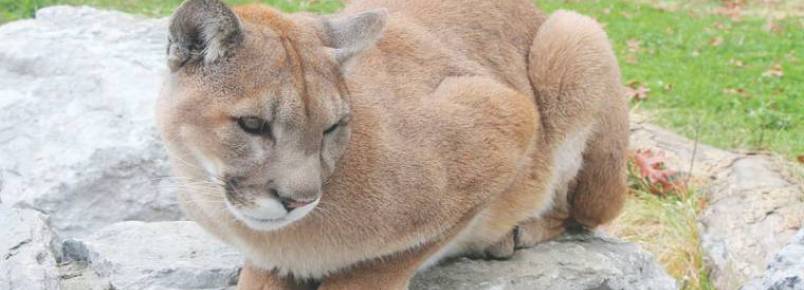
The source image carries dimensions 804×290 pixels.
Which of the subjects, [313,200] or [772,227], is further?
[772,227]

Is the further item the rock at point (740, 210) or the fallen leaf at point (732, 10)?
the fallen leaf at point (732, 10)

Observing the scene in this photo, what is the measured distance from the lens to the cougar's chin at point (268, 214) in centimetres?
368

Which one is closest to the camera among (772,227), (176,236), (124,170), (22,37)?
(176,236)

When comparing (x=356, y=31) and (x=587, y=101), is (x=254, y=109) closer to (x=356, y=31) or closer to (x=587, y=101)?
(x=356, y=31)

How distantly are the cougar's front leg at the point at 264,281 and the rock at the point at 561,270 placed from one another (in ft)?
2.16

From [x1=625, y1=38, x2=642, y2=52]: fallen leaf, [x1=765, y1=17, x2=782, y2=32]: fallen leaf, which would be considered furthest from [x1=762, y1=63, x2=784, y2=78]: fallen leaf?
[x1=765, y1=17, x2=782, y2=32]: fallen leaf

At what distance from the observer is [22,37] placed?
9.23 m

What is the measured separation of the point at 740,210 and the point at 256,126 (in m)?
5.59

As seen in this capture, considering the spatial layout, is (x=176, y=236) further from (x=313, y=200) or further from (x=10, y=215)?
(x=313, y=200)

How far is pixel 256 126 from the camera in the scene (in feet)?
12.1

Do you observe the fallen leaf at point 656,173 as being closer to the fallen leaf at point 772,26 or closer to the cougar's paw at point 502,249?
the cougar's paw at point 502,249

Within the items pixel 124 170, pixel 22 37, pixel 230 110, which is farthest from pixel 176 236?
pixel 22 37

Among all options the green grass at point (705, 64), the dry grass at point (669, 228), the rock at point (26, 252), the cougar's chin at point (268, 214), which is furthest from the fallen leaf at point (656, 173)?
the cougar's chin at point (268, 214)

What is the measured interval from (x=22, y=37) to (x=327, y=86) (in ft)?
20.4
